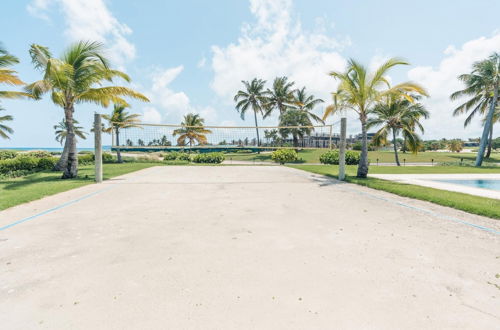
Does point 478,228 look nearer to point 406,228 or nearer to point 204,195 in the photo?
point 406,228

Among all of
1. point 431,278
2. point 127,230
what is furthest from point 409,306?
point 127,230

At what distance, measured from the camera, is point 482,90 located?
23.6 m

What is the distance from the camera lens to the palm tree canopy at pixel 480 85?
21484 millimetres

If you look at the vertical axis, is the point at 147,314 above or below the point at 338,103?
Result: below

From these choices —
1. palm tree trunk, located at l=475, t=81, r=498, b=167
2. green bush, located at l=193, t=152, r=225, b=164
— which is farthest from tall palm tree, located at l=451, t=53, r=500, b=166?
green bush, located at l=193, t=152, r=225, b=164

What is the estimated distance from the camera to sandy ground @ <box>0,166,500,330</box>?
6.55 ft

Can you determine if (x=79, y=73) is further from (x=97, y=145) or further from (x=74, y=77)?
(x=97, y=145)

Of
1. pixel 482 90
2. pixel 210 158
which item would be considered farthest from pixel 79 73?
pixel 482 90

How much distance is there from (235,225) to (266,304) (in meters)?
2.34

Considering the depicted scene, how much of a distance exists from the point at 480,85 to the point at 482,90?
4.39ft

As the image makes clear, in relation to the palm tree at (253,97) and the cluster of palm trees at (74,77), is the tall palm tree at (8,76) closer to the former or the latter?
the cluster of palm trees at (74,77)

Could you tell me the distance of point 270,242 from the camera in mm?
3617

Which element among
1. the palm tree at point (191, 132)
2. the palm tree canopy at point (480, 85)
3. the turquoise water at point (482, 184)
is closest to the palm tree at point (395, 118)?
the palm tree canopy at point (480, 85)

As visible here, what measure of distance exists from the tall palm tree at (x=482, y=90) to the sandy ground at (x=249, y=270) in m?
25.3
